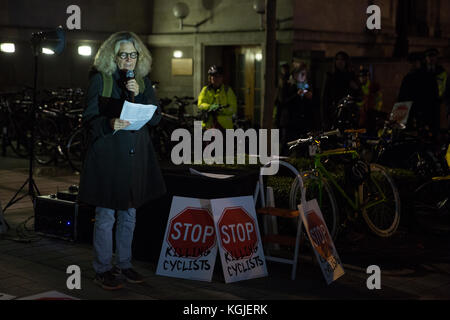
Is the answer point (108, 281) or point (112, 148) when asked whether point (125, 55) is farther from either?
point (108, 281)

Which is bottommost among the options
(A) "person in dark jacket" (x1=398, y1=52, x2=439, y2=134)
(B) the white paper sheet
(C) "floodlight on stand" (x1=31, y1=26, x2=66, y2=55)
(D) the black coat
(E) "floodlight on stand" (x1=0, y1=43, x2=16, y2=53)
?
(D) the black coat

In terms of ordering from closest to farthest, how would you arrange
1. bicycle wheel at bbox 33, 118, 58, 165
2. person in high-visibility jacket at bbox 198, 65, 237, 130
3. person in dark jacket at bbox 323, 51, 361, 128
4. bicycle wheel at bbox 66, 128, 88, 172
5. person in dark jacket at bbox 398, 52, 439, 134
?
person in dark jacket at bbox 398, 52, 439, 134, person in high-visibility jacket at bbox 198, 65, 237, 130, person in dark jacket at bbox 323, 51, 361, 128, bicycle wheel at bbox 66, 128, 88, 172, bicycle wheel at bbox 33, 118, 58, 165

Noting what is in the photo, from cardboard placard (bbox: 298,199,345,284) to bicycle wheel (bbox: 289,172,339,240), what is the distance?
1.75 feet

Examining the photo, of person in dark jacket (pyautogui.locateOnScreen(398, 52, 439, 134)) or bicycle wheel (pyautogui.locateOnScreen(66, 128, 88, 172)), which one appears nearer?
person in dark jacket (pyautogui.locateOnScreen(398, 52, 439, 134))

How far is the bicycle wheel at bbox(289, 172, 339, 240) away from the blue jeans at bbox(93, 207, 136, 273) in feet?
6.52

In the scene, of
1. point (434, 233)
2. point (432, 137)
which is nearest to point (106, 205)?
point (434, 233)

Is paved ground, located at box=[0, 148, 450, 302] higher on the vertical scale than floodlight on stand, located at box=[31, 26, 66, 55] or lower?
lower

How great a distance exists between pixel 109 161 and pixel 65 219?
206 centimetres

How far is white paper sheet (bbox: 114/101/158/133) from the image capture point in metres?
6.30

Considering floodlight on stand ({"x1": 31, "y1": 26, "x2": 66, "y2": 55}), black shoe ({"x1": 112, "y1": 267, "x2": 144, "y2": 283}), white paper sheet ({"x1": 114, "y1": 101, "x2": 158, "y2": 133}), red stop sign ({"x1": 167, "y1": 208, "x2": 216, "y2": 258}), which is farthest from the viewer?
floodlight on stand ({"x1": 31, "y1": 26, "x2": 66, "y2": 55})

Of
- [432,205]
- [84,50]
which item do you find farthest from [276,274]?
[84,50]

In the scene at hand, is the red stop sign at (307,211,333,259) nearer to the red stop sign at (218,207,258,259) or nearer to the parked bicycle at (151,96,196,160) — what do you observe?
the red stop sign at (218,207,258,259)

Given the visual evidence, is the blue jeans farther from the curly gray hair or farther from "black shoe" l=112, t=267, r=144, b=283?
the curly gray hair

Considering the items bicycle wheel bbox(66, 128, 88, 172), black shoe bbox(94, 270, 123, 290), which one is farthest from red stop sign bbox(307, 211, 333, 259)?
bicycle wheel bbox(66, 128, 88, 172)
